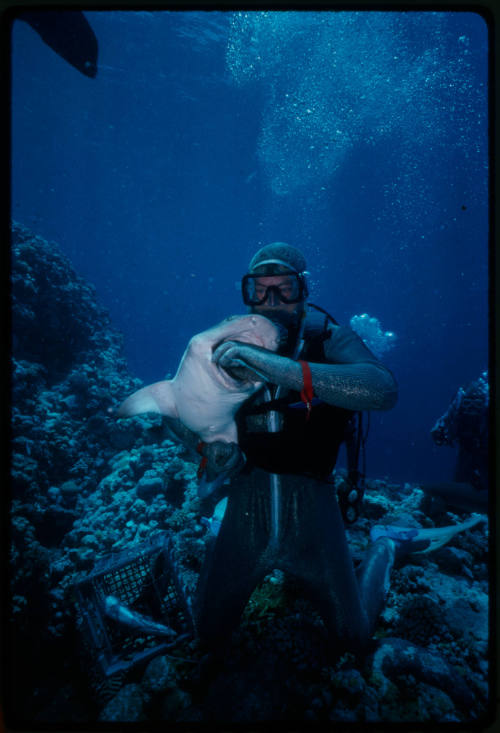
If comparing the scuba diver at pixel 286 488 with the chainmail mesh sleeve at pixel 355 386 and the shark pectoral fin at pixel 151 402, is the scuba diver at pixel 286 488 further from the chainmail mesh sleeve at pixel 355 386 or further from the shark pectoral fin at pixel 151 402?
the chainmail mesh sleeve at pixel 355 386

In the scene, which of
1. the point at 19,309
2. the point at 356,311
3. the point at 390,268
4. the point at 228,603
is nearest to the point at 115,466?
the point at 19,309

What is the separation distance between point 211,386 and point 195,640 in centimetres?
217

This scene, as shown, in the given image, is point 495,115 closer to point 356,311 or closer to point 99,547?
point 99,547

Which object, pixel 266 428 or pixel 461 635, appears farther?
pixel 461 635

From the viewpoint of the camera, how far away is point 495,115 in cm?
166

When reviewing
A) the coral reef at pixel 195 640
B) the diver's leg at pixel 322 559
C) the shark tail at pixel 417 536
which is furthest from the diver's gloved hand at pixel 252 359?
the shark tail at pixel 417 536

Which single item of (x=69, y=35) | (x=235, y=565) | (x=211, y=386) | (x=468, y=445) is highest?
(x=69, y=35)

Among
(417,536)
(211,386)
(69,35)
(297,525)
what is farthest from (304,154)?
(297,525)

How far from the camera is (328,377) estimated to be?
73.2 inches

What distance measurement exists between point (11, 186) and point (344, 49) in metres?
27.4

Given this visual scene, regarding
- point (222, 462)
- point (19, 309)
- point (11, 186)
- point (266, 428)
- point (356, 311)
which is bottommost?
point (222, 462)

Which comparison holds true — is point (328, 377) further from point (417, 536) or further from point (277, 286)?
point (417, 536)

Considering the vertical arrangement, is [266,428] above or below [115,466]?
above

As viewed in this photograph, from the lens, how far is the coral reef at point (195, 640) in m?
2.04
